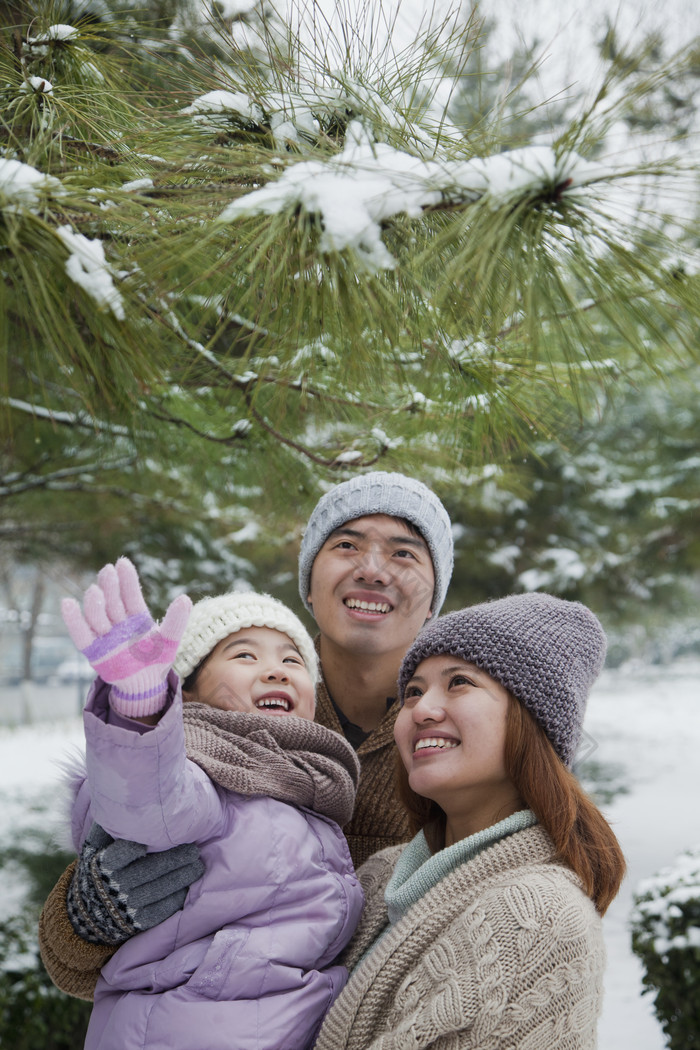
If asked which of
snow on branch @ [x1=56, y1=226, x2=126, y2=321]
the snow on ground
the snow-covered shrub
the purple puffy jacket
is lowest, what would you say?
the snow on ground

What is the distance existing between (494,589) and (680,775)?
19.7ft

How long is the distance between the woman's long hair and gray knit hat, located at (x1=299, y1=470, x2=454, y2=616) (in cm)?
72

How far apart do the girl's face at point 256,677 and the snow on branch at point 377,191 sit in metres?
1.04

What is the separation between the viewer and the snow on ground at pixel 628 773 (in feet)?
16.4

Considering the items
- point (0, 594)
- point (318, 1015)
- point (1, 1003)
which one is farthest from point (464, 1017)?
point (0, 594)

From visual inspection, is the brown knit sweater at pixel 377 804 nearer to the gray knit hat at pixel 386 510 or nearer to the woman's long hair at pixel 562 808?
the gray knit hat at pixel 386 510

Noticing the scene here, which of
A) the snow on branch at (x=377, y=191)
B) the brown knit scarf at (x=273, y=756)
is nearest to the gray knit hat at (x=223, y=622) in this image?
the brown knit scarf at (x=273, y=756)

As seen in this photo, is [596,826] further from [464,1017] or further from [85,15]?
[85,15]

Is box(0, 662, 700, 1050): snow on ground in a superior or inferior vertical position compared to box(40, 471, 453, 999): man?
inferior

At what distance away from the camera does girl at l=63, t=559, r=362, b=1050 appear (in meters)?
1.19

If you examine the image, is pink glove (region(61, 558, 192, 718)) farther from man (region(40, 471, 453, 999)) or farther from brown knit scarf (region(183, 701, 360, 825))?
man (region(40, 471, 453, 999))

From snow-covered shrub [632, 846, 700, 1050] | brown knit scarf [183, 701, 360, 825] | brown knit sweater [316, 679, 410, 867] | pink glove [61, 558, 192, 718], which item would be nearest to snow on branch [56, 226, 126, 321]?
pink glove [61, 558, 192, 718]

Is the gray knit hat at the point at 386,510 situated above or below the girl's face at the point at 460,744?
above

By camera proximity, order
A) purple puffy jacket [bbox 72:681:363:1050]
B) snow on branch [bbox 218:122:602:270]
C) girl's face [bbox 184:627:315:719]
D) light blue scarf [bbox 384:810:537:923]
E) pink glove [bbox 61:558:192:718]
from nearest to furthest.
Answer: snow on branch [bbox 218:122:602:270], pink glove [bbox 61:558:192:718], purple puffy jacket [bbox 72:681:363:1050], light blue scarf [bbox 384:810:537:923], girl's face [bbox 184:627:315:719]
